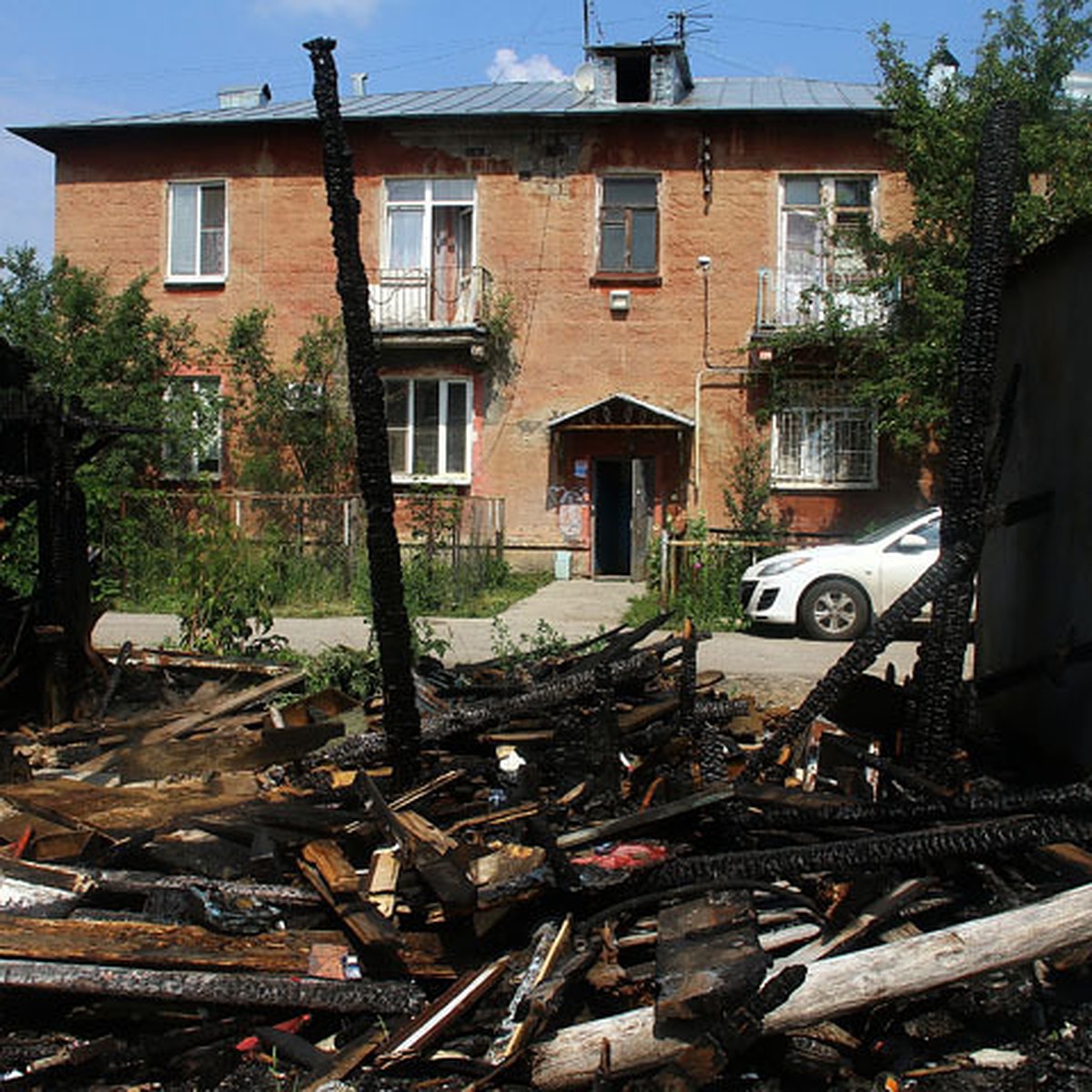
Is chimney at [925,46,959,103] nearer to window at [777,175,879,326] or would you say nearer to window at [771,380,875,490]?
window at [777,175,879,326]

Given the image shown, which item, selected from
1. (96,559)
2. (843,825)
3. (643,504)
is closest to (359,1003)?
(843,825)

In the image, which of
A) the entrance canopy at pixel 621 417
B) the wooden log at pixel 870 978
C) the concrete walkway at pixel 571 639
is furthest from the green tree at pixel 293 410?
the wooden log at pixel 870 978

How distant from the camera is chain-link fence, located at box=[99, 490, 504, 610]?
52.3ft

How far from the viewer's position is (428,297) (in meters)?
22.1

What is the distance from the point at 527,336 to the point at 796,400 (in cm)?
532

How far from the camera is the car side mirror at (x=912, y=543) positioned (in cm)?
1363

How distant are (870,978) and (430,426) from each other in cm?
1966

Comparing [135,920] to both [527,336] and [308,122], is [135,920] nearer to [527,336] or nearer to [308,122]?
[527,336]

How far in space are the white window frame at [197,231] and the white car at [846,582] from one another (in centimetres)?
1442

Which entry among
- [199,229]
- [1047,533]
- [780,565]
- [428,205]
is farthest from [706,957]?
[199,229]

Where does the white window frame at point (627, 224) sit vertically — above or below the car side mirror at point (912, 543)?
above

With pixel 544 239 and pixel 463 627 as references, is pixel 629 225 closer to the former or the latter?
pixel 544 239

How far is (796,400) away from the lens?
830 inches

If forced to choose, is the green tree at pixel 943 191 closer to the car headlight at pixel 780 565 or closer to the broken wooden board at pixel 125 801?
the car headlight at pixel 780 565
